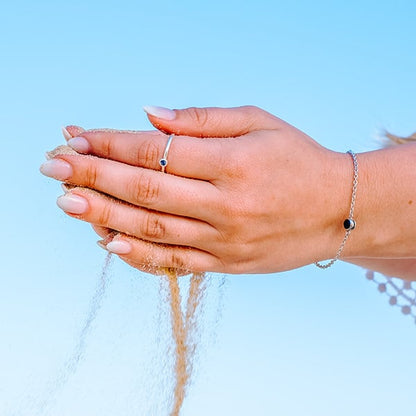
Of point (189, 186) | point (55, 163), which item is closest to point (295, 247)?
point (189, 186)

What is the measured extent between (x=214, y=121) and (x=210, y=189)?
0.14m

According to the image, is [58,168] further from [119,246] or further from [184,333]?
[184,333]

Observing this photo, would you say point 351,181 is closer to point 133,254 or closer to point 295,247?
point 295,247

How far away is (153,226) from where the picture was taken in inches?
53.2

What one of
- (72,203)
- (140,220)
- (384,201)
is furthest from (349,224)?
(72,203)

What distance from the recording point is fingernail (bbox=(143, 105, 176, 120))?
1352 mm

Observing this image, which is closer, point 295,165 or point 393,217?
point 295,165

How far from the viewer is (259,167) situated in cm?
129

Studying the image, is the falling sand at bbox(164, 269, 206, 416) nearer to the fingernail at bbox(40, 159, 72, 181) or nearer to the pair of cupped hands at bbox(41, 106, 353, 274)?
the pair of cupped hands at bbox(41, 106, 353, 274)

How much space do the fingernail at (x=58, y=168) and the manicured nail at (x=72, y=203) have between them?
1.5 inches

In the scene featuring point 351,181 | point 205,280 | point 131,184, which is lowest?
point 205,280

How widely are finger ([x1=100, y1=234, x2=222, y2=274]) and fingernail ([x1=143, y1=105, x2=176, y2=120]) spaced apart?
9.4 inches

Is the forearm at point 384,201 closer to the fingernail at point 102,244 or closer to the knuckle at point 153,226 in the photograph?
Result: the knuckle at point 153,226

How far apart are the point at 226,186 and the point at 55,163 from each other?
0.31 m
